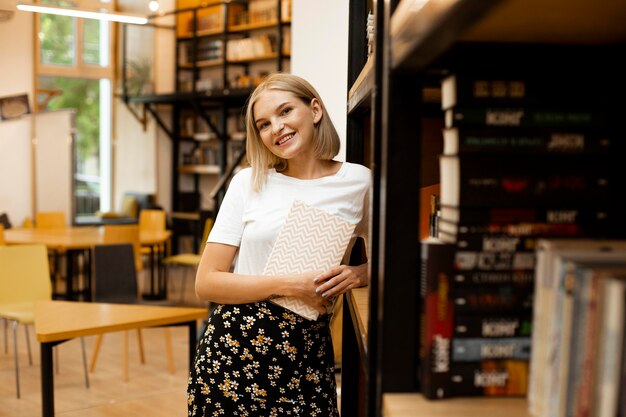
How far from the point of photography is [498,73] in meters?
0.80

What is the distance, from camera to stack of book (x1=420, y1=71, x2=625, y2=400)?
2.58 ft

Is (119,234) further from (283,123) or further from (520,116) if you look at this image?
(520,116)

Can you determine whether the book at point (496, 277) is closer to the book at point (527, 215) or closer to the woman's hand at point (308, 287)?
the book at point (527, 215)

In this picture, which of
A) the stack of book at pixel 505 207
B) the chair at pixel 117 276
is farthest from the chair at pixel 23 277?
the stack of book at pixel 505 207

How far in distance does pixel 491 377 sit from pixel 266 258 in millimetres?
1079

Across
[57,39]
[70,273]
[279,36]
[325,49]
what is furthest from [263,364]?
[57,39]

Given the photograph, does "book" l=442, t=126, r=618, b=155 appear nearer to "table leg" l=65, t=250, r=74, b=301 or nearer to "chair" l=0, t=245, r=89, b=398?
"chair" l=0, t=245, r=89, b=398

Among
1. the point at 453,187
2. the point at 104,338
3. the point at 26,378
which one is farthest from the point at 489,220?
the point at 104,338

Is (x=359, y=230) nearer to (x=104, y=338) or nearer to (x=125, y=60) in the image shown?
(x=104, y=338)

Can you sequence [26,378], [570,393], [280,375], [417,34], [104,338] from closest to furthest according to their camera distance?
1. [570,393]
2. [417,34]
3. [280,375]
4. [26,378]
5. [104,338]

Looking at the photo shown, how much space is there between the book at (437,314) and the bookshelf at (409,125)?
1.2 inches

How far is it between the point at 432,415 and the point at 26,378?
4.48m

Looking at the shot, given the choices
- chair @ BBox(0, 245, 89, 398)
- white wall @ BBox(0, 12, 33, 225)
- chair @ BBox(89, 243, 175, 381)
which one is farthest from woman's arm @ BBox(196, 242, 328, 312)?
→ white wall @ BBox(0, 12, 33, 225)

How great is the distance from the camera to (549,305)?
2.13 feet
